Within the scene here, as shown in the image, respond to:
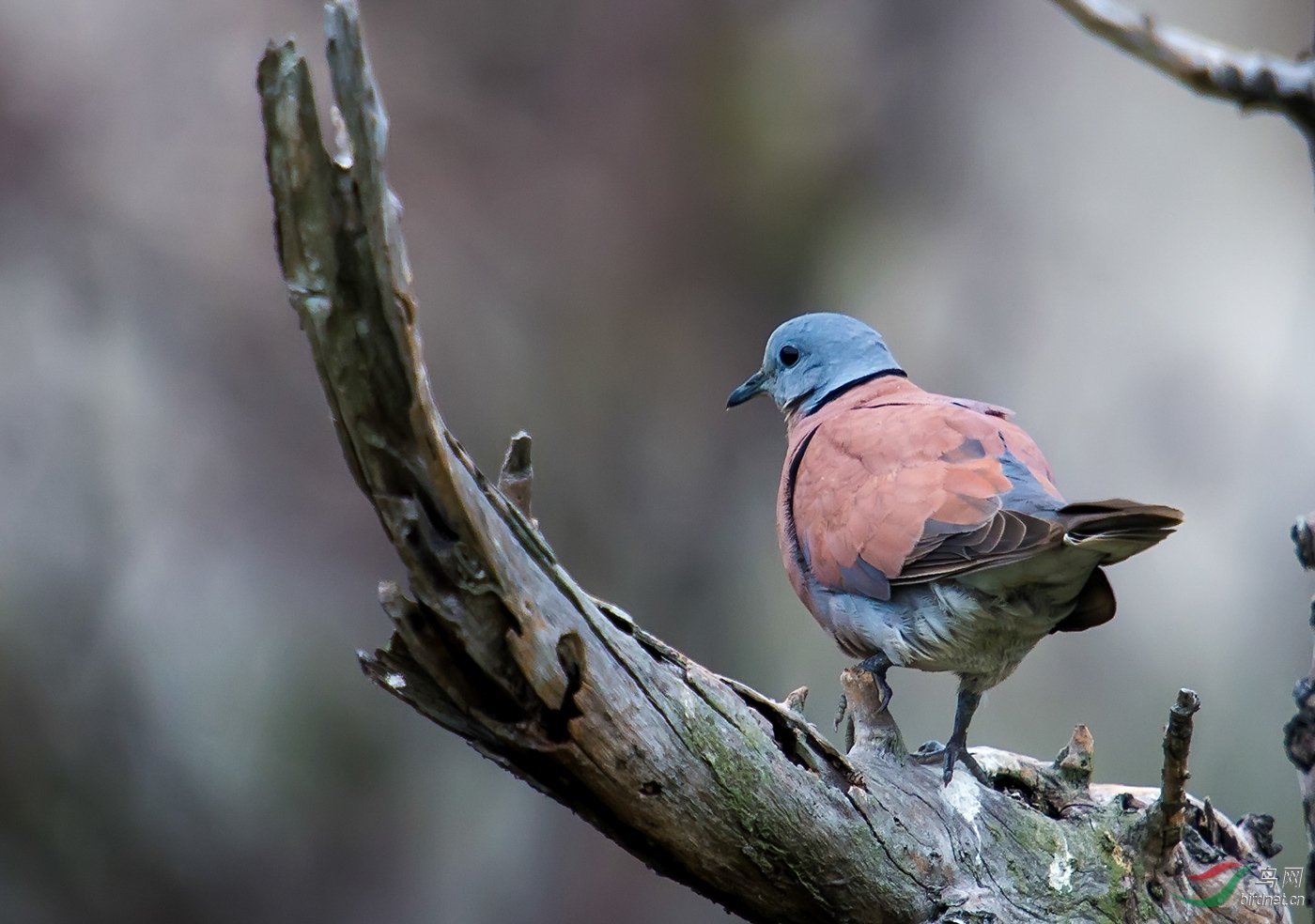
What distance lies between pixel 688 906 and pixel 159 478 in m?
3.05

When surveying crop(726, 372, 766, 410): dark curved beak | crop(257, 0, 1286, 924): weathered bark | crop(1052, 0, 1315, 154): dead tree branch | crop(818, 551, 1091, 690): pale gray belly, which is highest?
crop(726, 372, 766, 410): dark curved beak

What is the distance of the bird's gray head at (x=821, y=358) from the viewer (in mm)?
2848

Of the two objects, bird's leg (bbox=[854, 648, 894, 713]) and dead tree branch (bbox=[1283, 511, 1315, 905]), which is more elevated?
bird's leg (bbox=[854, 648, 894, 713])

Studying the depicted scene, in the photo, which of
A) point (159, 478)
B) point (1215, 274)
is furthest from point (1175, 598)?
point (159, 478)

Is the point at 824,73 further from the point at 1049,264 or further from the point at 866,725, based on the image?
the point at 866,725

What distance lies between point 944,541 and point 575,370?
3.17 metres

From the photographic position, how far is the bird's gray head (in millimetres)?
2848

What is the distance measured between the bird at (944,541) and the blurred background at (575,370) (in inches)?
95.9

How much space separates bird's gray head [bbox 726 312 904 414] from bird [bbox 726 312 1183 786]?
0.34 meters

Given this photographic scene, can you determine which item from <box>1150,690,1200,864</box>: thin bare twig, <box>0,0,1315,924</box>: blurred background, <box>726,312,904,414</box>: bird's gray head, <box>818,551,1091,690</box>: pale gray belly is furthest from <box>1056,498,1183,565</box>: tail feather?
<box>0,0,1315,924</box>: blurred background

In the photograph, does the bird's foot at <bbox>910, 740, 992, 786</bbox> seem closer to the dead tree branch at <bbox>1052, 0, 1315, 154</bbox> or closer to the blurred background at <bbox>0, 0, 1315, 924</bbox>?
the dead tree branch at <bbox>1052, 0, 1315, 154</bbox>

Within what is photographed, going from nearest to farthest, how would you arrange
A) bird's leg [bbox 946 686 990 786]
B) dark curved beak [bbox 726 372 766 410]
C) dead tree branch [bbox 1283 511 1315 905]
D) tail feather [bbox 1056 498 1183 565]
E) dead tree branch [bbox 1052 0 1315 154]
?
1. dead tree branch [bbox 1052 0 1315 154]
2. dead tree branch [bbox 1283 511 1315 905]
3. tail feather [bbox 1056 498 1183 565]
4. bird's leg [bbox 946 686 990 786]
5. dark curved beak [bbox 726 372 766 410]

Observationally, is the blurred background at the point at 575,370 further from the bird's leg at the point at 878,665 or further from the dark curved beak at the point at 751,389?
the bird's leg at the point at 878,665

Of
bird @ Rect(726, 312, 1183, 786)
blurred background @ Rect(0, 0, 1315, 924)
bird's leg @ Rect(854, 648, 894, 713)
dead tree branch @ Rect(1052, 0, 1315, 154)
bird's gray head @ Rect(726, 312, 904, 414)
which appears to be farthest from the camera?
blurred background @ Rect(0, 0, 1315, 924)
